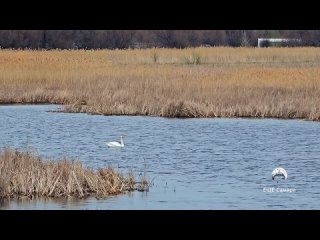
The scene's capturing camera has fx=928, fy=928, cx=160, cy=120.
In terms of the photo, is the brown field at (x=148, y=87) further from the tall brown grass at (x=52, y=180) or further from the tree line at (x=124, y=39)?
the tree line at (x=124, y=39)

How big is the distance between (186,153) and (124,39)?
40.4m

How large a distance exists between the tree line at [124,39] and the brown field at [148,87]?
16.7 m

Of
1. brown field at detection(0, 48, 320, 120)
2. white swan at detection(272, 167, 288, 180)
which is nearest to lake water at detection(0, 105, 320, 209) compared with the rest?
white swan at detection(272, 167, 288, 180)

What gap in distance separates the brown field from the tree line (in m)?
16.7

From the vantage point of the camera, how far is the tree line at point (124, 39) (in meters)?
53.6

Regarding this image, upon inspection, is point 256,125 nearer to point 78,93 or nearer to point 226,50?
point 78,93

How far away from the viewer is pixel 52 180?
12773mm

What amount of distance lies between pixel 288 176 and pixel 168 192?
248 centimetres

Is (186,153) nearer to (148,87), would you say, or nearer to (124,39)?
(148,87)

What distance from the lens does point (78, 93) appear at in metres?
27.6

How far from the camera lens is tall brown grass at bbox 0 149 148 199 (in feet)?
41.6

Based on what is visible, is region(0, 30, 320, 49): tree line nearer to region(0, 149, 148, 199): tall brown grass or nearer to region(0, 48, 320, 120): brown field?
region(0, 48, 320, 120): brown field

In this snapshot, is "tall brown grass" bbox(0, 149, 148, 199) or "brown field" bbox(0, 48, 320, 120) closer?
"tall brown grass" bbox(0, 149, 148, 199)

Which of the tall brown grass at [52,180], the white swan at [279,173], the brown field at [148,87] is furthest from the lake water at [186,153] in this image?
the brown field at [148,87]
